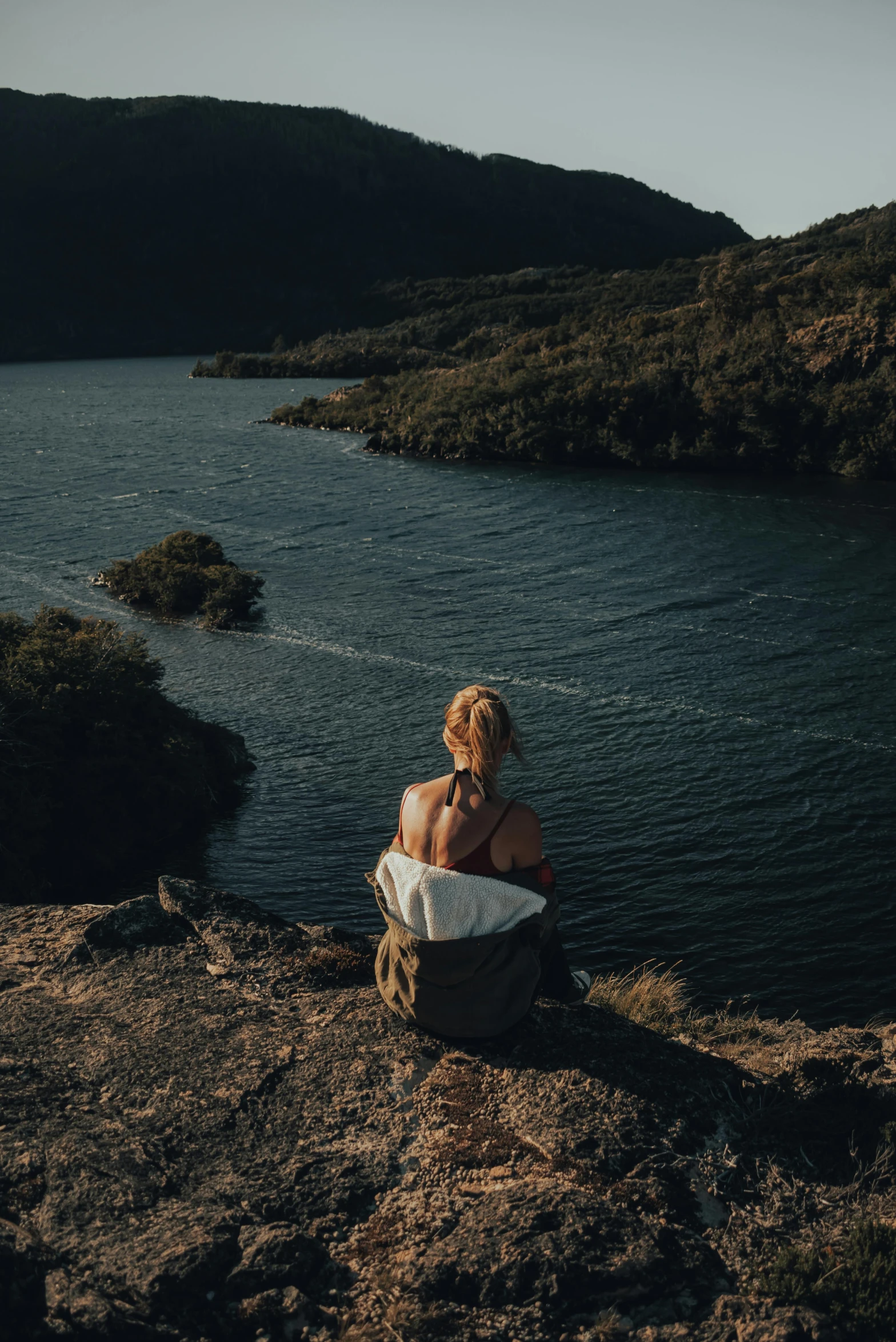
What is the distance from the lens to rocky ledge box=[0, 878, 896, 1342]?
492 centimetres

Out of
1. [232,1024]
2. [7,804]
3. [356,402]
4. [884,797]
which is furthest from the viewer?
[356,402]

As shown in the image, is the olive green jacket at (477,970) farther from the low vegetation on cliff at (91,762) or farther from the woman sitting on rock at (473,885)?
the low vegetation on cliff at (91,762)

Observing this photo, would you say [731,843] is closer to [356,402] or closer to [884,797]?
[884,797]

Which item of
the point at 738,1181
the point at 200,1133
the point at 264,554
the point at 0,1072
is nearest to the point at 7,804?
the point at 0,1072

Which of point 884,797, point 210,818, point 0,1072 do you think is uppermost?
point 0,1072

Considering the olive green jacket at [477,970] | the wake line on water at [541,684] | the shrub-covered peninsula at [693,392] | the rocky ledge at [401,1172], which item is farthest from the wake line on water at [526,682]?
the shrub-covered peninsula at [693,392]

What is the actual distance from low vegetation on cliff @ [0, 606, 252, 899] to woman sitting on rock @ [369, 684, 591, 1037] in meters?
14.0

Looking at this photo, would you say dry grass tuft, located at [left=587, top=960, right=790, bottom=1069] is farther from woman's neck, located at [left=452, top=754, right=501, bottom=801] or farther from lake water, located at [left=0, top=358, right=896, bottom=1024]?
lake water, located at [left=0, top=358, right=896, bottom=1024]

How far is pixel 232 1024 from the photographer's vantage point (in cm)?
742

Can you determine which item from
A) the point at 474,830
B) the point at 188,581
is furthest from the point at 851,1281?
the point at 188,581

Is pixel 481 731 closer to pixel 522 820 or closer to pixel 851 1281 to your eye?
pixel 522 820

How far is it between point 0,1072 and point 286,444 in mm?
71284

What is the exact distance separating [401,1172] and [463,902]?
5.11 feet

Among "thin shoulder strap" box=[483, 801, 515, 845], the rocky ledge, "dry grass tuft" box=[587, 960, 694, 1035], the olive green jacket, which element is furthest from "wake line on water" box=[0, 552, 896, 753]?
"thin shoulder strap" box=[483, 801, 515, 845]
